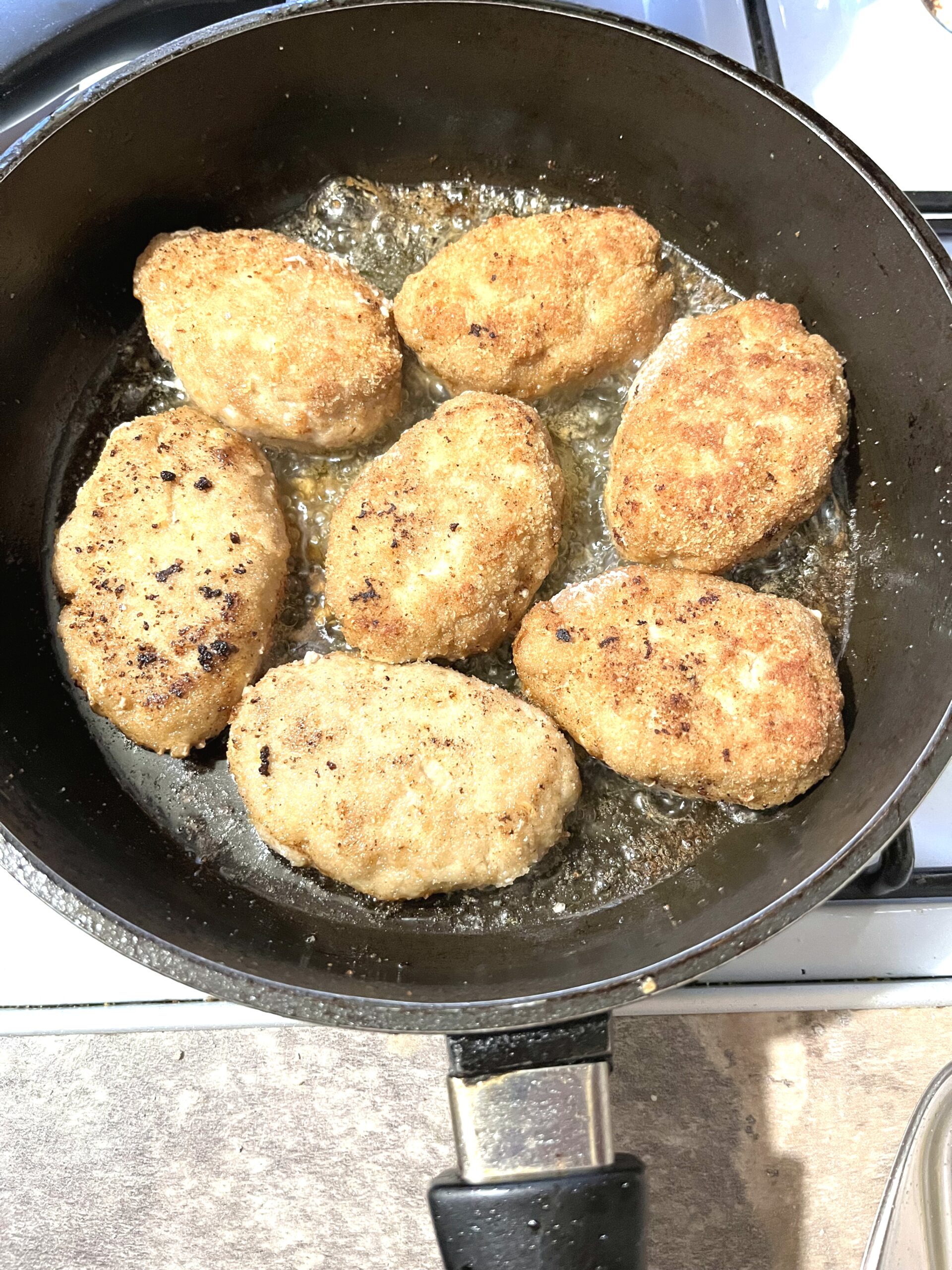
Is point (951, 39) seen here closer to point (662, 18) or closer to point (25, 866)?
point (662, 18)

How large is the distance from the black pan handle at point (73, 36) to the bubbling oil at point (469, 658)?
301 mm

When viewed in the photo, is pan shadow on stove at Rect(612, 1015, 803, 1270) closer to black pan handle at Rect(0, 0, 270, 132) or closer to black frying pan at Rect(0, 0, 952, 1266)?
black frying pan at Rect(0, 0, 952, 1266)

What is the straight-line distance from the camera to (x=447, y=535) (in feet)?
3.19

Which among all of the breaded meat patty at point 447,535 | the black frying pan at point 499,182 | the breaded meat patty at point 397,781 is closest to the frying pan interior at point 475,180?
the black frying pan at point 499,182

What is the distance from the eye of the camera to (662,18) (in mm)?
1226

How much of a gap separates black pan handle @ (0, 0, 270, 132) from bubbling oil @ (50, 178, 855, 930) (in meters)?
0.30

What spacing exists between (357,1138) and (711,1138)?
0.44 meters

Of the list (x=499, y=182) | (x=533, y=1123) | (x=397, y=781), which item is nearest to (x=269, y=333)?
(x=499, y=182)

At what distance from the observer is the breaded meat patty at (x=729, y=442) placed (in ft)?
3.24

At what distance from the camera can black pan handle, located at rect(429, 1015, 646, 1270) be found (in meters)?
0.77

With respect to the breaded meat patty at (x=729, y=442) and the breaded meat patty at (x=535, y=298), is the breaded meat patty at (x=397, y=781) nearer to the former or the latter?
the breaded meat patty at (x=729, y=442)

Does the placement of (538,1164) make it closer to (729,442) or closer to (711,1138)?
(711,1138)

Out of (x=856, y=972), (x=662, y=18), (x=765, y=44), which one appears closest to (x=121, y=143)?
(x=662, y=18)

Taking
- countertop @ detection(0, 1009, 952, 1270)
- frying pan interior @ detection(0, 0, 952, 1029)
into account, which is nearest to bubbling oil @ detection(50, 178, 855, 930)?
frying pan interior @ detection(0, 0, 952, 1029)
